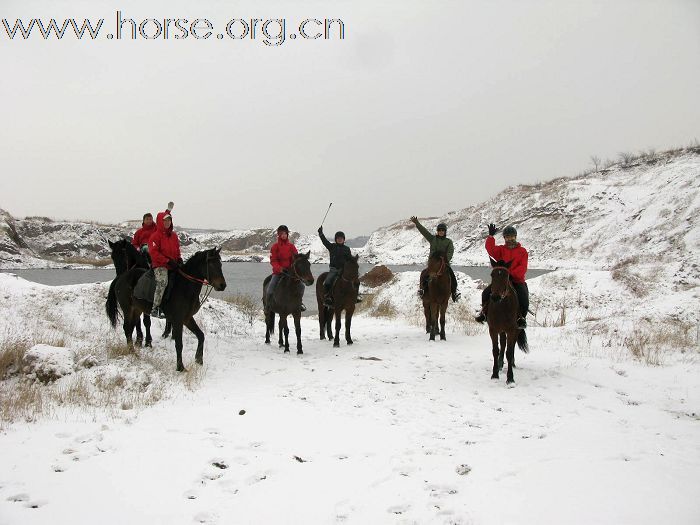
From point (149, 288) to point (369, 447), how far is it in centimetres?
576

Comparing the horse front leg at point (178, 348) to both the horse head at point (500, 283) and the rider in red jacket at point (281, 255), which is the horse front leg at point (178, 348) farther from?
the horse head at point (500, 283)

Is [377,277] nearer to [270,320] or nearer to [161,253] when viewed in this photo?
[270,320]

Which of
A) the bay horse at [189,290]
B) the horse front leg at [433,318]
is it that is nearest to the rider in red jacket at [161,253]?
the bay horse at [189,290]

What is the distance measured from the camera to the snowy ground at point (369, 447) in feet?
10.7

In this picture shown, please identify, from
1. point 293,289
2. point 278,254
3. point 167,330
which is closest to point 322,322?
point 293,289

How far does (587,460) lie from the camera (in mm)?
4121

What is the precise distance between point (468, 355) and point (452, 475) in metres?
5.76

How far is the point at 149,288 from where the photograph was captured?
26.3ft

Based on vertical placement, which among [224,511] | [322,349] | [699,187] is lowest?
[322,349]

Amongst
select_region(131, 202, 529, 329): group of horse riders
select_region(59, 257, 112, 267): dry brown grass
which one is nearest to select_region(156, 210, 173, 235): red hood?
select_region(131, 202, 529, 329): group of horse riders

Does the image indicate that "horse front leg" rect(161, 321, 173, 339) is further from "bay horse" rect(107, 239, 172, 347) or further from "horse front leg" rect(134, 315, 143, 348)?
"horse front leg" rect(134, 315, 143, 348)

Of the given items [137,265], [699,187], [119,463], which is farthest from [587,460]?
[699,187]

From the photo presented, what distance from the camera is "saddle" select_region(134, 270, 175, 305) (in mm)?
7988

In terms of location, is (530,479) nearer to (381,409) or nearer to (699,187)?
(381,409)
